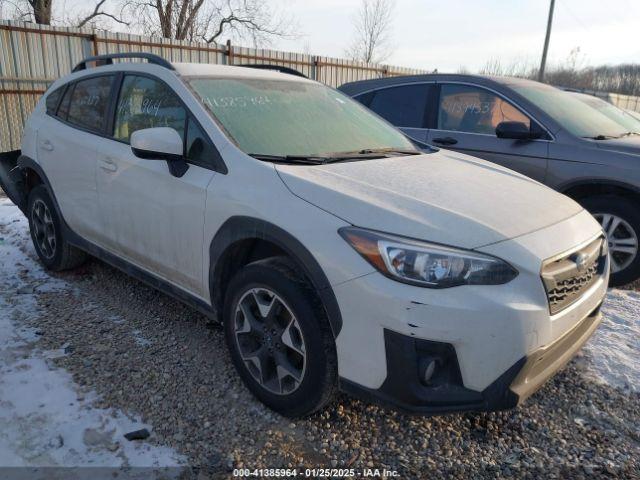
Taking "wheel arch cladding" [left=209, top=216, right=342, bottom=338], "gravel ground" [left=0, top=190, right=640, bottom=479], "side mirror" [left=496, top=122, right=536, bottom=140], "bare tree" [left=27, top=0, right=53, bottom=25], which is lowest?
"gravel ground" [left=0, top=190, right=640, bottom=479]

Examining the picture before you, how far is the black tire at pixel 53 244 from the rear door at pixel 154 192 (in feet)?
2.60

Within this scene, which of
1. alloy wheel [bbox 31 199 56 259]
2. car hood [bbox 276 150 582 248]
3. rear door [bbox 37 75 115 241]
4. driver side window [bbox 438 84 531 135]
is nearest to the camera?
car hood [bbox 276 150 582 248]

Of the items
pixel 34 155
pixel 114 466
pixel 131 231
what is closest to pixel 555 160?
pixel 131 231

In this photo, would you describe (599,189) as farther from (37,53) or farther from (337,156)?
(37,53)

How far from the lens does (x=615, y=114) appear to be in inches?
217

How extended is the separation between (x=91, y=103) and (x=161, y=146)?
1484 millimetres

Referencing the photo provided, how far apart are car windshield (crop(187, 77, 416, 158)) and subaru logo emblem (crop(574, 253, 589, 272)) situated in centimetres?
130

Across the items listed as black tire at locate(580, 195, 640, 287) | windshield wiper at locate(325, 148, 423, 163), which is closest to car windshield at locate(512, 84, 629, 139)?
black tire at locate(580, 195, 640, 287)

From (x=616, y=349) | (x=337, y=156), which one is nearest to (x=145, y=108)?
(x=337, y=156)

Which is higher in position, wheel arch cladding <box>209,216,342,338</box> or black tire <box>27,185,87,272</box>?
wheel arch cladding <box>209,216,342,338</box>

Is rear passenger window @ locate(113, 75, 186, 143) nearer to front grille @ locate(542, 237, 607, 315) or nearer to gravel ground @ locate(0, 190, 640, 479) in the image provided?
gravel ground @ locate(0, 190, 640, 479)

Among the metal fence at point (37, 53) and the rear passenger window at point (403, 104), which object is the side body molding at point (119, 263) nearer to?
the rear passenger window at point (403, 104)

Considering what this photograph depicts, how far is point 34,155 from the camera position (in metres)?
4.25

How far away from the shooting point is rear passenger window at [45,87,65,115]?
420cm
